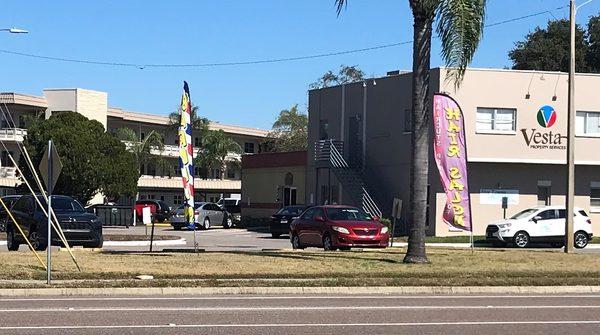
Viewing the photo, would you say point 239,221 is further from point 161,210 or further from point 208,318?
point 208,318

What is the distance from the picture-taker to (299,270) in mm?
19328

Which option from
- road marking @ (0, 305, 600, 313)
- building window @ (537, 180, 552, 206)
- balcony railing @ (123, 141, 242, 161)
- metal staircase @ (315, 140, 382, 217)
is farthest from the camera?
balcony railing @ (123, 141, 242, 161)

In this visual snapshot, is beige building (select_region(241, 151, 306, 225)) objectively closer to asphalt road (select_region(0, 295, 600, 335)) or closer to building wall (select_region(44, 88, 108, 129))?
building wall (select_region(44, 88, 108, 129))

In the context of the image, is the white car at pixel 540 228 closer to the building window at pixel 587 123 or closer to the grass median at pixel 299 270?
the building window at pixel 587 123

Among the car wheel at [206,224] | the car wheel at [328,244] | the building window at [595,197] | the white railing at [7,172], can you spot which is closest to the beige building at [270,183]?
the car wheel at [206,224]

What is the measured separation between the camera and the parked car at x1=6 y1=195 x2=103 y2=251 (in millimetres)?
24672

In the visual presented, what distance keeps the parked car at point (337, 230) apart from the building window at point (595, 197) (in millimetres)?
16888

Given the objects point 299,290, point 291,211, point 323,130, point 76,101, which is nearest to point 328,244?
point 299,290

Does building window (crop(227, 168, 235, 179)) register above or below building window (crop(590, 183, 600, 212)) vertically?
above

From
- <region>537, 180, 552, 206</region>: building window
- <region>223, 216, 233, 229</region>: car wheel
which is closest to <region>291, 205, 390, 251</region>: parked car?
<region>537, 180, 552, 206</region>: building window

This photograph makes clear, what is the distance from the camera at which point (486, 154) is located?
125 ft

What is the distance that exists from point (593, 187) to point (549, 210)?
23.6ft

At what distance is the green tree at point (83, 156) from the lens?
1949 inches

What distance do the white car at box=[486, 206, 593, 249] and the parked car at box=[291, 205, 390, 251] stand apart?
839cm
